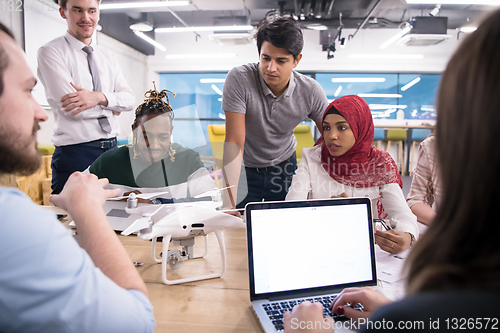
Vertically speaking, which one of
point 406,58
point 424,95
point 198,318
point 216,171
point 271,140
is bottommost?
point 198,318

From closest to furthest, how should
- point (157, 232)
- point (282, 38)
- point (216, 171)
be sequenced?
1. point (157, 232)
2. point (216, 171)
3. point (282, 38)

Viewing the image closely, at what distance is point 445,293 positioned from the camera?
29 centimetres

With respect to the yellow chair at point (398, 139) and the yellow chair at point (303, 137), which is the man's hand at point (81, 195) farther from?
the yellow chair at point (398, 139)

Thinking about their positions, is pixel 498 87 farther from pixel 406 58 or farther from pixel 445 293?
pixel 406 58

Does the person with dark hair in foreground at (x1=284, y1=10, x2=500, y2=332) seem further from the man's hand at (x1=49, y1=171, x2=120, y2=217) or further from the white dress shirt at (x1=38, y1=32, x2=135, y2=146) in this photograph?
the white dress shirt at (x1=38, y1=32, x2=135, y2=146)

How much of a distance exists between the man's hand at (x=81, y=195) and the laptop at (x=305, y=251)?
334mm

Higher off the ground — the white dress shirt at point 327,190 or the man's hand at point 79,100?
the man's hand at point 79,100

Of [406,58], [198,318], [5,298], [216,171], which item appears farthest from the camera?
[406,58]

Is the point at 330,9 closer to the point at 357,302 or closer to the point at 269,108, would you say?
the point at 269,108

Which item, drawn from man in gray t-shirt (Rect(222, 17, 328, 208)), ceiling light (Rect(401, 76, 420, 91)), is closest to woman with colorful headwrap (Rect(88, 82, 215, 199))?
man in gray t-shirt (Rect(222, 17, 328, 208))

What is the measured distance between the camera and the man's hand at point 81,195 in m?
0.63

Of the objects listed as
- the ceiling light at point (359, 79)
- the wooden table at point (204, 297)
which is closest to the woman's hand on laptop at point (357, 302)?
the wooden table at point (204, 297)

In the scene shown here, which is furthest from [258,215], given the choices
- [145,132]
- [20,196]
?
[145,132]

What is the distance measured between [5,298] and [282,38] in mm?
1456
